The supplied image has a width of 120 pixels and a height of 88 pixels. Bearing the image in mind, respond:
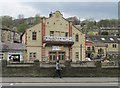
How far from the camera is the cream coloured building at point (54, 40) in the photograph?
58156mm

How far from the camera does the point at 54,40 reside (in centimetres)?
5891

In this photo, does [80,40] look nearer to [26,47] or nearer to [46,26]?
[46,26]

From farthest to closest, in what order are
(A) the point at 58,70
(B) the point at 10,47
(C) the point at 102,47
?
(C) the point at 102,47, (B) the point at 10,47, (A) the point at 58,70

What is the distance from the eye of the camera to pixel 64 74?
90.4ft

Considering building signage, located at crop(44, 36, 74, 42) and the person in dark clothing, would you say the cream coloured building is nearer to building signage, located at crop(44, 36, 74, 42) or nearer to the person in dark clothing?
building signage, located at crop(44, 36, 74, 42)

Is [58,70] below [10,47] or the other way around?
below

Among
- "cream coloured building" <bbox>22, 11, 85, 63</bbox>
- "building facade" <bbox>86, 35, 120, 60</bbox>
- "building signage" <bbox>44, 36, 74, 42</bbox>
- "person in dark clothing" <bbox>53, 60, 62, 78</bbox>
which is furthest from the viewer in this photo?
"building facade" <bbox>86, 35, 120, 60</bbox>

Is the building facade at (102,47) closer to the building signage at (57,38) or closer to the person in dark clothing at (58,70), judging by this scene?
the building signage at (57,38)

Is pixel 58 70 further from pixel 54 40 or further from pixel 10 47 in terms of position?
pixel 54 40

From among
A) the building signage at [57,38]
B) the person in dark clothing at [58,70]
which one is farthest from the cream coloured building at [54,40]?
the person in dark clothing at [58,70]

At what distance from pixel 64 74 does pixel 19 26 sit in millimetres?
107968

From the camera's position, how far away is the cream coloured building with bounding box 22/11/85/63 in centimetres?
5816

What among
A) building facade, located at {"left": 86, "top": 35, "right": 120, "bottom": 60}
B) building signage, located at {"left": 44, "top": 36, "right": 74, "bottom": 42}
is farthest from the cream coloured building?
building facade, located at {"left": 86, "top": 35, "right": 120, "bottom": 60}

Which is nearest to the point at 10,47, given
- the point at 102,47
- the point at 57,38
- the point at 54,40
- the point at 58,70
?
the point at 54,40
